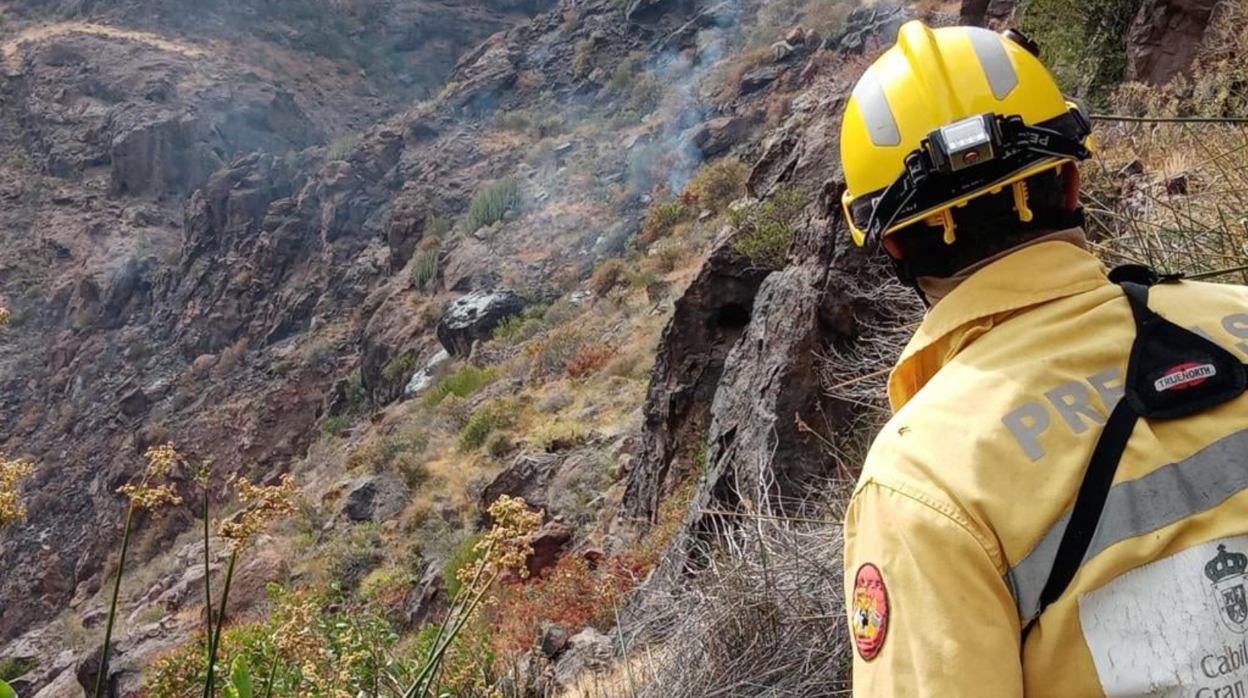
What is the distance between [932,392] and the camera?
1.14 metres

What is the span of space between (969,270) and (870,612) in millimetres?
545

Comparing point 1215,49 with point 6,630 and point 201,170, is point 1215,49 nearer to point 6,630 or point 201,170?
point 6,630

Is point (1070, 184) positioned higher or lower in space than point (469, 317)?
higher

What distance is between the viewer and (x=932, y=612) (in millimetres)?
969

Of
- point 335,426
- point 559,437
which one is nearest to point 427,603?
point 559,437

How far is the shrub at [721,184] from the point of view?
1816cm

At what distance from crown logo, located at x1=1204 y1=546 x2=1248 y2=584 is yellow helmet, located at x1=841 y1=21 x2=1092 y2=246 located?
1.68ft

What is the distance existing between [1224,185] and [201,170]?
121 feet

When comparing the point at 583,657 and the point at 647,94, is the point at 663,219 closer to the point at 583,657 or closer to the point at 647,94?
the point at 647,94

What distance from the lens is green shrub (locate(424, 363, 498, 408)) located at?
16.7 metres

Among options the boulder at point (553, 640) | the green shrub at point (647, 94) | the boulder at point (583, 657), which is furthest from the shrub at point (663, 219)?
the boulder at point (583, 657)

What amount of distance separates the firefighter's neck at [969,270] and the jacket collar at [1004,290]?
27 millimetres

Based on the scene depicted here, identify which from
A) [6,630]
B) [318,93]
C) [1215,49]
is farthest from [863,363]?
[318,93]

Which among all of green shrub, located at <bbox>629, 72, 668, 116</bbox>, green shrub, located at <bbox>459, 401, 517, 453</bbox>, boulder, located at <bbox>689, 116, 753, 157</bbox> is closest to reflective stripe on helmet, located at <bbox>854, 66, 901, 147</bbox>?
green shrub, located at <bbox>459, 401, 517, 453</bbox>
